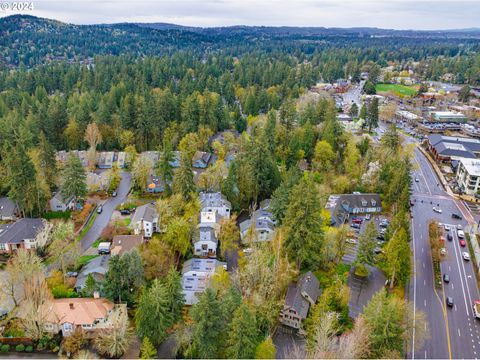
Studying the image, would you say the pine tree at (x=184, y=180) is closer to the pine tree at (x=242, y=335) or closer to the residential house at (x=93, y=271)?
the residential house at (x=93, y=271)

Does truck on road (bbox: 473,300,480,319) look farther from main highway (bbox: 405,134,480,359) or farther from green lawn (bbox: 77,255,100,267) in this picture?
green lawn (bbox: 77,255,100,267)

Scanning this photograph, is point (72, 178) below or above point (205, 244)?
above

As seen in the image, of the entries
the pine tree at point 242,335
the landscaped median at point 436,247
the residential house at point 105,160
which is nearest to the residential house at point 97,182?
the residential house at point 105,160

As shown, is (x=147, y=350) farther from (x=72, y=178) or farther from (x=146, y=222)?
(x=72, y=178)

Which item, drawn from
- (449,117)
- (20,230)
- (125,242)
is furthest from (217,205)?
(449,117)

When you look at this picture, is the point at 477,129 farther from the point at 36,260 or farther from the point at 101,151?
the point at 36,260
